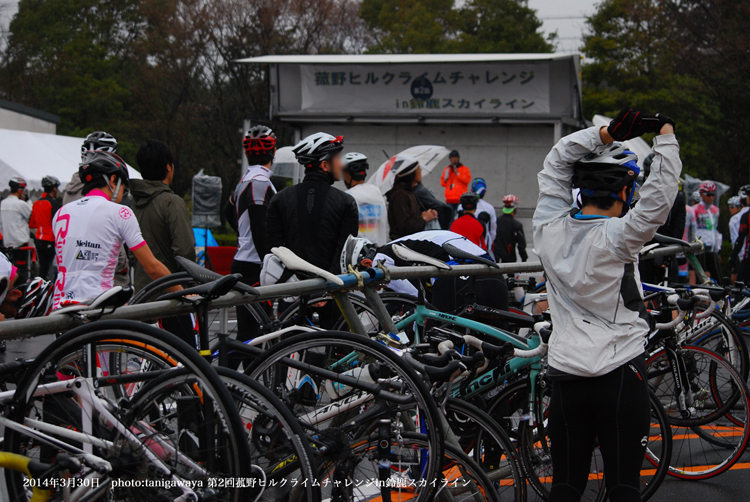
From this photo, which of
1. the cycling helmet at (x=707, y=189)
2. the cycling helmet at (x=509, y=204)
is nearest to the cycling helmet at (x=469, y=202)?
the cycling helmet at (x=509, y=204)

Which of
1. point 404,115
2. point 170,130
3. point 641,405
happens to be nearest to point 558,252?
point 641,405

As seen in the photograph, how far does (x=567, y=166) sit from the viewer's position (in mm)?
3178

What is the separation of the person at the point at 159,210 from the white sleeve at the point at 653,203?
3398 mm

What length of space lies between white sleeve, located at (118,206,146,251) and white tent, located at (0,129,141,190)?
14.7 m

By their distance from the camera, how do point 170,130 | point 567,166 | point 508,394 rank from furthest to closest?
point 170,130
point 508,394
point 567,166

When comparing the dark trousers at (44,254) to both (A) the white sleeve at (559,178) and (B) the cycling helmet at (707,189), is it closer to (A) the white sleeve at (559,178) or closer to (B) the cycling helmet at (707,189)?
(B) the cycling helmet at (707,189)

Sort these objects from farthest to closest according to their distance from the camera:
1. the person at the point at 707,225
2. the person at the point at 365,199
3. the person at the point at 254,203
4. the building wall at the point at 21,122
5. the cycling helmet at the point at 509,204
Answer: the building wall at the point at 21,122 < the person at the point at 707,225 < the cycling helmet at the point at 509,204 < the person at the point at 365,199 < the person at the point at 254,203

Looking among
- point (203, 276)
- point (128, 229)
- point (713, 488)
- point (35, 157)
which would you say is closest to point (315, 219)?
point (128, 229)

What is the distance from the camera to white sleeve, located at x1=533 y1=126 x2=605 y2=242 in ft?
10.2

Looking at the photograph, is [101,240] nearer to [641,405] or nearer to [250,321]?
[250,321]

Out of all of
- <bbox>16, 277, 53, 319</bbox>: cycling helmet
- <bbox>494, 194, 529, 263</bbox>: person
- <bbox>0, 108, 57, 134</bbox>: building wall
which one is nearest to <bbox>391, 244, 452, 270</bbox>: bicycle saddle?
<bbox>16, 277, 53, 319</bbox>: cycling helmet

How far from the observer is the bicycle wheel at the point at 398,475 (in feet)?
10.1

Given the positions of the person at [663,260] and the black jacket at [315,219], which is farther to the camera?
the person at [663,260]

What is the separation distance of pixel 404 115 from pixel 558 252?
18.0 metres
